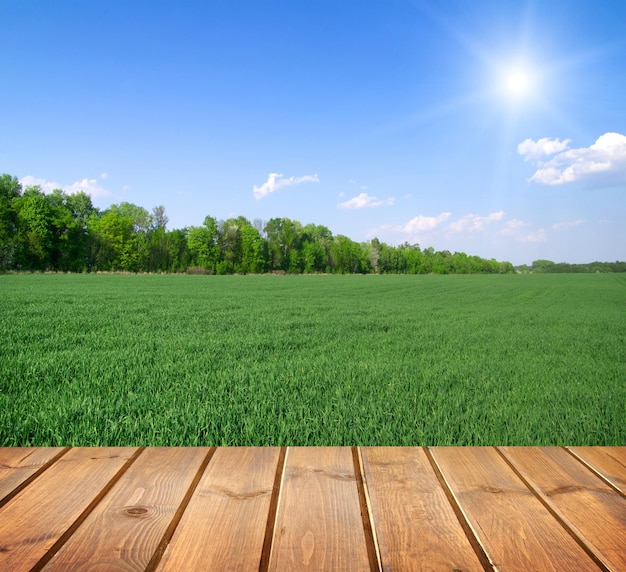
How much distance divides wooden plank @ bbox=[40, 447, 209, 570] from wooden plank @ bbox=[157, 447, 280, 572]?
0.07m

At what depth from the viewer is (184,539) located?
60.0 inches

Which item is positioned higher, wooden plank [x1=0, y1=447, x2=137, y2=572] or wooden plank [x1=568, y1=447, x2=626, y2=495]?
wooden plank [x1=568, y1=447, x2=626, y2=495]

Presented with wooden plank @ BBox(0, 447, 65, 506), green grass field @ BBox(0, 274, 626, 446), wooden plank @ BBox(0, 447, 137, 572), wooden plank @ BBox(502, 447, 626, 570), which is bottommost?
green grass field @ BBox(0, 274, 626, 446)

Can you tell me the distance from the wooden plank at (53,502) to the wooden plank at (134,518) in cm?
7

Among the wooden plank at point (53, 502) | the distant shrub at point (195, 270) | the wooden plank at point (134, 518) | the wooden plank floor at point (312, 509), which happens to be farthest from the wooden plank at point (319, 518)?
the distant shrub at point (195, 270)

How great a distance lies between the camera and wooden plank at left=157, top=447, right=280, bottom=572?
1419 millimetres

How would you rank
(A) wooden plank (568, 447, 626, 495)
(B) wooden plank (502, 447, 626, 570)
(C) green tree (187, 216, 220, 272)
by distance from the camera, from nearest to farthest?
(B) wooden plank (502, 447, 626, 570), (A) wooden plank (568, 447, 626, 495), (C) green tree (187, 216, 220, 272)

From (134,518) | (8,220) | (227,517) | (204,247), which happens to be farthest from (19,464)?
(204,247)

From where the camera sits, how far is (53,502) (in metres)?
1.80

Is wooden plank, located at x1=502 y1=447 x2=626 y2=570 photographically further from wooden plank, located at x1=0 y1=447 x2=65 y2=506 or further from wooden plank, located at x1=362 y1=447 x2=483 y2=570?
wooden plank, located at x1=0 y1=447 x2=65 y2=506

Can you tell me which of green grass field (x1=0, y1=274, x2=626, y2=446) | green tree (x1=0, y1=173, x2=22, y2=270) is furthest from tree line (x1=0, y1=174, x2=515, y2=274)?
green grass field (x1=0, y1=274, x2=626, y2=446)

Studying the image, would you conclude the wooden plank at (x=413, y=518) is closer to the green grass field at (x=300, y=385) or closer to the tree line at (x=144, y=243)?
the green grass field at (x=300, y=385)

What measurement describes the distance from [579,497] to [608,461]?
1.84 ft

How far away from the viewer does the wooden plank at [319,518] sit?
1416 millimetres
